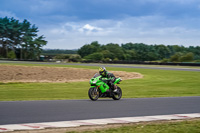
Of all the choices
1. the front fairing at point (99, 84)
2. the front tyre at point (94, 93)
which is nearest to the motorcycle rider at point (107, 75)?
the front fairing at point (99, 84)

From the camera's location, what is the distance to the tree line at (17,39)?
84.2m

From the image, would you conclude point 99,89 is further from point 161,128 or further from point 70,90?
point 70,90

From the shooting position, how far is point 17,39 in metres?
87.9

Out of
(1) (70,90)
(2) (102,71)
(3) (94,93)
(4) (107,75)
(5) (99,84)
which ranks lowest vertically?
(1) (70,90)

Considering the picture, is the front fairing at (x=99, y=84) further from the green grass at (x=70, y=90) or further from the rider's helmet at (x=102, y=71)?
the green grass at (x=70, y=90)

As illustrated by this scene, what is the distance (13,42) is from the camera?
87.1m

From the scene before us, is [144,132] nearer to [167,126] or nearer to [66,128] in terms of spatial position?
[167,126]

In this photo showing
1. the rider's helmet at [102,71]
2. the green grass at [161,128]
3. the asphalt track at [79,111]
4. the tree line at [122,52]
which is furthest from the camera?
the tree line at [122,52]

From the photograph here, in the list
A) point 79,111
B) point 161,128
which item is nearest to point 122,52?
point 79,111

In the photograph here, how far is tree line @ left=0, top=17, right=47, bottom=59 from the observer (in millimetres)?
84250

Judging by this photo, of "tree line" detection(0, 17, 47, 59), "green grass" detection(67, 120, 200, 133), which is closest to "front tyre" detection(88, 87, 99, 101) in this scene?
"green grass" detection(67, 120, 200, 133)

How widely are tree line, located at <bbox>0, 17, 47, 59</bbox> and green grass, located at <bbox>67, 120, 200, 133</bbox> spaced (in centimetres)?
7865

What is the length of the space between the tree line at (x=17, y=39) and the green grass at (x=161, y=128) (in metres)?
78.7

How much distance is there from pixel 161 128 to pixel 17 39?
86.3 metres
